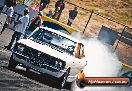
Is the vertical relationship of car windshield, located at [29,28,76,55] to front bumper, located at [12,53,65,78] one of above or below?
above

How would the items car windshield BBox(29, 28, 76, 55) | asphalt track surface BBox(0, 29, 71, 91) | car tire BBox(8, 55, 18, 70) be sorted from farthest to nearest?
car windshield BBox(29, 28, 76, 55), car tire BBox(8, 55, 18, 70), asphalt track surface BBox(0, 29, 71, 91)

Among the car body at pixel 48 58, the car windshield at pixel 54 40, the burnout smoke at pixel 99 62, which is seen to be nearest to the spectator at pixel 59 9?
Answer: the burnout smoke at pixel 99 62

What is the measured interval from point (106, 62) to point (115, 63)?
70cm

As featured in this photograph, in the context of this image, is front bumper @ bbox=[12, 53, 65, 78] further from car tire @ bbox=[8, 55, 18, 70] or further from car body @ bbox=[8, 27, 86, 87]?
car tire @ bbox=[8, 55, 18, 70]

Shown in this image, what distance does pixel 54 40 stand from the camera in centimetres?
1295

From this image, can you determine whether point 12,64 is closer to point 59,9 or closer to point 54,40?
point 54,40

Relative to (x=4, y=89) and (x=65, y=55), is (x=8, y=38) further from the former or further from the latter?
(x=4, y=89)

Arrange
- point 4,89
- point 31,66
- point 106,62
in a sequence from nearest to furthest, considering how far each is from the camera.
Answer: point 4,89 < point 31,66 < point 106,62

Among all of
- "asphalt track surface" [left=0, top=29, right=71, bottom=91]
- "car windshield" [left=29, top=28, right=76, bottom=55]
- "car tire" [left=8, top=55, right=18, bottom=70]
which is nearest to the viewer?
"asphalt track surface" [left=0, top=29, right=71, bottom=91]

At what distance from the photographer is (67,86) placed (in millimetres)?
13094

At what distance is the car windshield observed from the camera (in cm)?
A: 1261

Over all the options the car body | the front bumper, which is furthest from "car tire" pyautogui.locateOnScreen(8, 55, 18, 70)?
the front bumper

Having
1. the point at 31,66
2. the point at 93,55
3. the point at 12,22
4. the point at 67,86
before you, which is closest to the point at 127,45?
the point at 93,55

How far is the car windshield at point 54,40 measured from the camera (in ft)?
41.4
